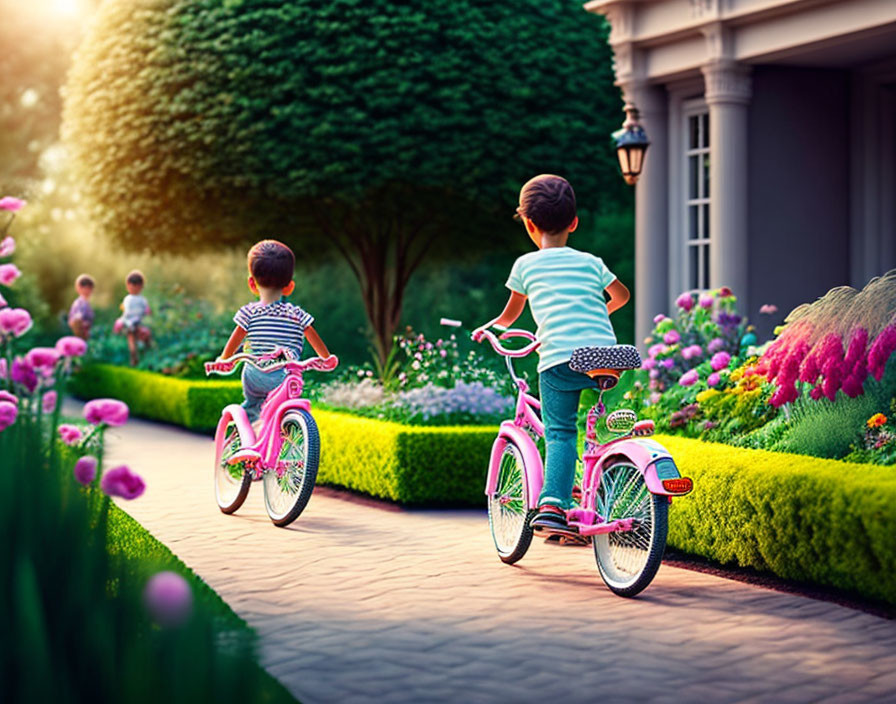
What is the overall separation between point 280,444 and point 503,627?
3272 mm

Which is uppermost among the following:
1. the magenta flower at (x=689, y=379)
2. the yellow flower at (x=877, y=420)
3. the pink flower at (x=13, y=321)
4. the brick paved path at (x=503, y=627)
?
the pink flower at (x=13, y=321)

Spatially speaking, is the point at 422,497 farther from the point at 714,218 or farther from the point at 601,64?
the point at 601,64

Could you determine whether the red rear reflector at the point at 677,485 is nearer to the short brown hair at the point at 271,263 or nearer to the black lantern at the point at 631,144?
the short brown hair at the point at 271,263

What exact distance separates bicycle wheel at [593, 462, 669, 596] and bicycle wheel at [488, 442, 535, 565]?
0.53m

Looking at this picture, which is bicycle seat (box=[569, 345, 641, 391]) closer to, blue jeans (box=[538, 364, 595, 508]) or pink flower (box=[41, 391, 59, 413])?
blue jeans (box=[538, 364, 595, 508])

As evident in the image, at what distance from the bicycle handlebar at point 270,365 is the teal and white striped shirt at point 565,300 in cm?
214

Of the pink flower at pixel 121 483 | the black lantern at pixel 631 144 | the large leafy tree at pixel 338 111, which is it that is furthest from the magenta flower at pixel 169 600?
the large leafy tree at pixel 338 111

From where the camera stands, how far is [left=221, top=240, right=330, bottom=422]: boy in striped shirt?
29.2 feet

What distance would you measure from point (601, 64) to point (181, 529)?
42.2ft

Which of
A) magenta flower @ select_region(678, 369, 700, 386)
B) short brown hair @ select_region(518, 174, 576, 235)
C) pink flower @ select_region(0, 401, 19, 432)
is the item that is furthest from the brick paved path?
magenta flower @ select_region(678, 369, 700, 386)

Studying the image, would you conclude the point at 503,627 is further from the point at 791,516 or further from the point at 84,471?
the point at 84,471

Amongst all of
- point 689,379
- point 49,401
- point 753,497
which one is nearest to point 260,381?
point 689,379

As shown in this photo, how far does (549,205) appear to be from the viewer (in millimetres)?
6883

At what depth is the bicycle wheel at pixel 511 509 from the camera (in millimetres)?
7105
